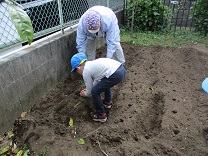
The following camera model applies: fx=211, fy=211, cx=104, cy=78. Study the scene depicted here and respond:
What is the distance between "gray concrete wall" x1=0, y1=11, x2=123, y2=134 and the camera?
2.66 m

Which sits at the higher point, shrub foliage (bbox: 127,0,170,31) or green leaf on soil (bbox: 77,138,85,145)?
shrub foliage (bbox: 127,0,170,31)

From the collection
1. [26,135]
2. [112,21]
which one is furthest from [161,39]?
[26,135]

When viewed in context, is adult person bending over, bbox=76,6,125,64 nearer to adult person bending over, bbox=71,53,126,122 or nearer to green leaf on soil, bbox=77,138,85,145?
adult person bending over, bbox=71,53,126,122

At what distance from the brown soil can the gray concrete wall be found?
0.52ft

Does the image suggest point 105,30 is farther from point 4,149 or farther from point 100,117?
point 4,149

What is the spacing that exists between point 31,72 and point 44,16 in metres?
1.08

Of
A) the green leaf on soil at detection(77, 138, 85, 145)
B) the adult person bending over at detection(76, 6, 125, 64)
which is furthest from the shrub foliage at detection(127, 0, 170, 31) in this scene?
the green leaf on soil at detection(77, 138, 85, 145)

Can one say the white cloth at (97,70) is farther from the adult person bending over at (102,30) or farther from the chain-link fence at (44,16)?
the chain-link fence at (44,16)

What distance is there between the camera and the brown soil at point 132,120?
8.09 feet

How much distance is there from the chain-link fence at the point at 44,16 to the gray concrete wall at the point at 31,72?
16cm

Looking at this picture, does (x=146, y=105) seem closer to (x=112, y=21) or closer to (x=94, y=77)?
(x=94, y=77)

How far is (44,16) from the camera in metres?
3.56

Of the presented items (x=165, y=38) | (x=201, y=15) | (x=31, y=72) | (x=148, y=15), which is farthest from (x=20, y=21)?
(x=201, y=15)

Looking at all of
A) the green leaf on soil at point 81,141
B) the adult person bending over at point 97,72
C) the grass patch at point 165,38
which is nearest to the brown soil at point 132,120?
the green leaf on soil at point 81,141
